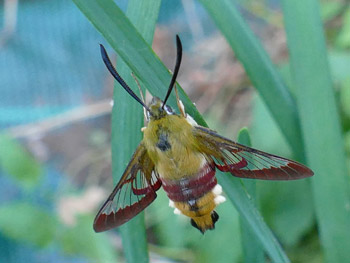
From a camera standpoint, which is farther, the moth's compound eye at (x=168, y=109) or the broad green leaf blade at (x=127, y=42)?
the moth's compound eye at (x=168, y=109)

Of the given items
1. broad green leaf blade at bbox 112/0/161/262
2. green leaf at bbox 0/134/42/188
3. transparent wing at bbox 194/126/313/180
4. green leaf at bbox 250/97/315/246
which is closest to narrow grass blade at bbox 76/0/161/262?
broad green leaf blade at bbox 112/0/161/262

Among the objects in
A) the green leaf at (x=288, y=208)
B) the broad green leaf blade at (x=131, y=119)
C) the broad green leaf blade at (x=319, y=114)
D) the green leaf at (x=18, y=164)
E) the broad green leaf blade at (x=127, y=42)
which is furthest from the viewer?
the green leaf at (x=18, y=164)

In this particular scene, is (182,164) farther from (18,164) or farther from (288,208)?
(18,164)

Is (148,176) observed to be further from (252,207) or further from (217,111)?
(217,111)

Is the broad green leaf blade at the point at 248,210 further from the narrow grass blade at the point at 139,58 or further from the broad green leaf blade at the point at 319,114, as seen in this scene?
the broad green leaf blade at the point at 319,114

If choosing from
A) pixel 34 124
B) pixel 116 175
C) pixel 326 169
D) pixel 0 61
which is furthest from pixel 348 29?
pixel 0 61

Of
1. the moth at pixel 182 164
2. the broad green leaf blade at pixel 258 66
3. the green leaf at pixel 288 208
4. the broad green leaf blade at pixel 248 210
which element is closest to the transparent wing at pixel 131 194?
the moth at pixel 182 164

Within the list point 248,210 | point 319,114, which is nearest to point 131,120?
point 248,210
